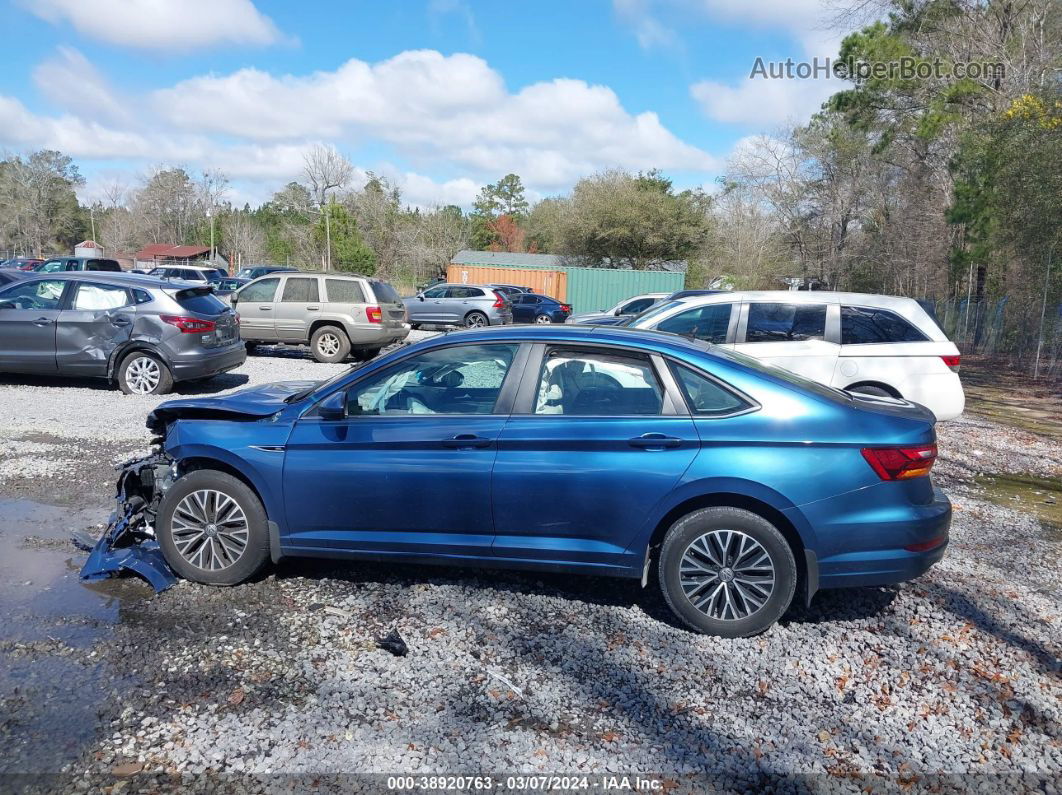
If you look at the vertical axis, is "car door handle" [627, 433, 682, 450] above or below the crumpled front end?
above

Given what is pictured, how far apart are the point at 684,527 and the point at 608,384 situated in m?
0.87

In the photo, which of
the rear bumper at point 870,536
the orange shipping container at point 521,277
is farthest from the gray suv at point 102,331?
the orange shipping container at point 521,277

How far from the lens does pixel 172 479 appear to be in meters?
4.70

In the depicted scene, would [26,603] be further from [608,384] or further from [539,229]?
[539,229]

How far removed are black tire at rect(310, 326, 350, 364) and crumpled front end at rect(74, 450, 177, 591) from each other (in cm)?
1040

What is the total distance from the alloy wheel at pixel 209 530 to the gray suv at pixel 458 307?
764 inches

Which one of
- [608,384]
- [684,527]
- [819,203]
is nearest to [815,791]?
[684,527]

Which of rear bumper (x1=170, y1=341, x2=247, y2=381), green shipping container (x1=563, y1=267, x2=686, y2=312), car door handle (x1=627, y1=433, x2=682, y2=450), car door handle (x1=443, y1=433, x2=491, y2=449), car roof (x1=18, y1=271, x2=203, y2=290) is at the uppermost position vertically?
green shipping container (x1=563, y1=267, x2=686, y2=312)

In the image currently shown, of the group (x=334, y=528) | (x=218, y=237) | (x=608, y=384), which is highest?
(x=218, y=237)

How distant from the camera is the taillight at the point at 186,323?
10312 mm

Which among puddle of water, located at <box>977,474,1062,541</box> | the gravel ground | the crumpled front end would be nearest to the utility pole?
puddle of water, located at <box>977,474,1062,541</box>

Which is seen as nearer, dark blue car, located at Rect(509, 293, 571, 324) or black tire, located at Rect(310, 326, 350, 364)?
black tire, located at Rect(310, 326, 350, 364)

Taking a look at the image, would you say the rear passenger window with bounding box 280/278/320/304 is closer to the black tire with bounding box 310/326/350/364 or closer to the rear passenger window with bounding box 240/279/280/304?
the rear passenger window with bounding box 240/279/280/304

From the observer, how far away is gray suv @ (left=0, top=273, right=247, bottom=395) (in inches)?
403
